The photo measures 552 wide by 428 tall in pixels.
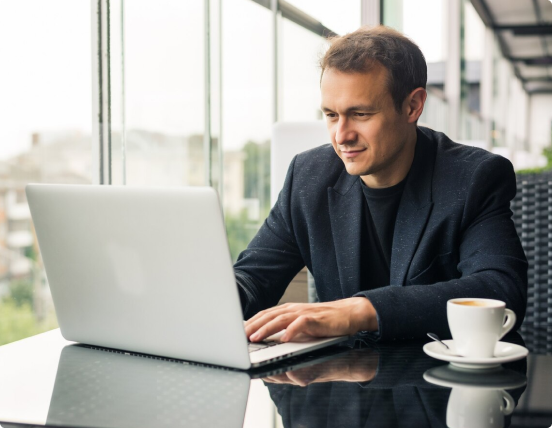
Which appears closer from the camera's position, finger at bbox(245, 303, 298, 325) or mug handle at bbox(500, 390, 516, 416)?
mug handle at bbox(500, 390, 516, 416)

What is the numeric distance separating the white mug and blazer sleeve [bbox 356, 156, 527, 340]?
0.29 m

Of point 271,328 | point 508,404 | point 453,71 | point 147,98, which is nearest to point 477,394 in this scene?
point 508,404

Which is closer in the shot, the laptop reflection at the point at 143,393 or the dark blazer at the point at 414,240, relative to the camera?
the laptop reflection at the point at 143,393

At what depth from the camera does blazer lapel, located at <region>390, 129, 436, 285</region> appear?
1383 millimetres

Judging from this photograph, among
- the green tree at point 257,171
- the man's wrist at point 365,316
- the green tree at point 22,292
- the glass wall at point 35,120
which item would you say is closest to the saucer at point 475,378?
the man's wrist at point 365,316

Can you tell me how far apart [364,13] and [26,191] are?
3.62m

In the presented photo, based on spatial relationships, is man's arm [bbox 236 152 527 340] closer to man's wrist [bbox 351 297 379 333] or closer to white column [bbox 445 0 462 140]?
man's wrist [bbox 351 297 379 333]

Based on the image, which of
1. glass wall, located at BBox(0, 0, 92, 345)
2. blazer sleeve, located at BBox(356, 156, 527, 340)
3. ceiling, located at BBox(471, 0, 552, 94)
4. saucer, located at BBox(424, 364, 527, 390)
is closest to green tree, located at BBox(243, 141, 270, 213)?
glass wall, located at BBox(0, 0, 92, 345)

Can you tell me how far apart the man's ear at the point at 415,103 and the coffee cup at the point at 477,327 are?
2.35 ft

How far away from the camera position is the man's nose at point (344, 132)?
1428mm

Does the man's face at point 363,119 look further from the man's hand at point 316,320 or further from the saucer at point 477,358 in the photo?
the saucer at point 477,358

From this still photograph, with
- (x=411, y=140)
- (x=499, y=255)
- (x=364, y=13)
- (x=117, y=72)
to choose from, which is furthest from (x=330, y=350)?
(x=364, y=13)

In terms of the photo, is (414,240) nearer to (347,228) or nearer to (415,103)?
(347,228)

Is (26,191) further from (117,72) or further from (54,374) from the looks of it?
(117,72)
